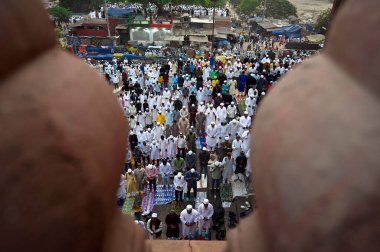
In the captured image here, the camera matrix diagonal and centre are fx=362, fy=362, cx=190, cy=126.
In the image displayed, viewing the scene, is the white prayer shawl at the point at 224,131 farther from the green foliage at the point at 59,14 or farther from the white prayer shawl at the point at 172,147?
the green foliage at the point at 59,14

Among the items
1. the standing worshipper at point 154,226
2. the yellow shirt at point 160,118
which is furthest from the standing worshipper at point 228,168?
the yellow shirt at point 160,118

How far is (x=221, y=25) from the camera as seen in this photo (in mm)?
39375

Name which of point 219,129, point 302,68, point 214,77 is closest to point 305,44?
point 214,77

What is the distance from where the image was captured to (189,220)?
7.96 metres

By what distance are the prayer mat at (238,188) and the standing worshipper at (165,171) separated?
6.09ft

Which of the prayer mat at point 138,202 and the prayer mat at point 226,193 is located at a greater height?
the prayer mat at point 226,193

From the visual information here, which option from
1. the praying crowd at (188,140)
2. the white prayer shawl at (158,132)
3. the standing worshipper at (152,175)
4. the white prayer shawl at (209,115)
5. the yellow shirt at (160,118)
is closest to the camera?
the praying crowd at (188,140)

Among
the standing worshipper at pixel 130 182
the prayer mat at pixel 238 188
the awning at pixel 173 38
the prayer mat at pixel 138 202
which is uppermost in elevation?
the awning at pixel 173 38

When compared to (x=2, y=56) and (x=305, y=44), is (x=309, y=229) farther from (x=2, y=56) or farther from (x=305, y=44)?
(x=305, y=44)

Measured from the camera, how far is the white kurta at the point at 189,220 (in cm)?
791

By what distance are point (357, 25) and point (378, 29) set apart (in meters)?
0.14

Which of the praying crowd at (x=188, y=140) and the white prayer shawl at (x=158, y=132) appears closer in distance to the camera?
the praying crowd at (x=188, y=140)

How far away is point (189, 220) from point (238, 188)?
2626 mm

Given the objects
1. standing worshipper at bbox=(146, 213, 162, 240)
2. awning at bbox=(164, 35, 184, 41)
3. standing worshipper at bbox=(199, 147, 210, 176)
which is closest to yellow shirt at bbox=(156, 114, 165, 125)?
standing worshipper at bbox=(199, 147, 210, 176)
